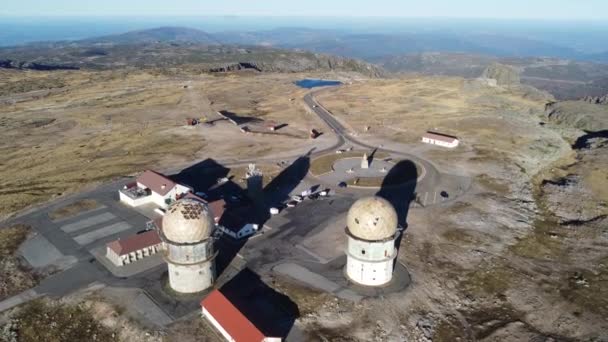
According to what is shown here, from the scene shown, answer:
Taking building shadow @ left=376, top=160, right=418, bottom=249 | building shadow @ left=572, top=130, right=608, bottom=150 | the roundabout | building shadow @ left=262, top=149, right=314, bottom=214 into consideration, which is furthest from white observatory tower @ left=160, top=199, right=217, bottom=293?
building shadow @ left=572, top=130, right=608, bottom=150

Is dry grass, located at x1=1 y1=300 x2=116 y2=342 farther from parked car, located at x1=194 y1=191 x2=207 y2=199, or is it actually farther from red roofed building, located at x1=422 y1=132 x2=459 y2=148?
red roofed building, located at x1=422 y1=132 x2=459 y2=148

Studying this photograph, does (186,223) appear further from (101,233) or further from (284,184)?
(284,184)

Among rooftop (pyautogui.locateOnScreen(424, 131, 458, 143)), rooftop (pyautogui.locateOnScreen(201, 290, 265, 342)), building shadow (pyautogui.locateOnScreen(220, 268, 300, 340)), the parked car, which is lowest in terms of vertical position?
the parked car

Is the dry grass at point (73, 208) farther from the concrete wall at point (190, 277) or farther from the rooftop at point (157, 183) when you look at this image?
the concrete wall at point (190, 277)

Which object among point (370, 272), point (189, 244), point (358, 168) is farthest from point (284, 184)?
point (189, 244)

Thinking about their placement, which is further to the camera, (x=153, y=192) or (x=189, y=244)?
(x=153, y=192)

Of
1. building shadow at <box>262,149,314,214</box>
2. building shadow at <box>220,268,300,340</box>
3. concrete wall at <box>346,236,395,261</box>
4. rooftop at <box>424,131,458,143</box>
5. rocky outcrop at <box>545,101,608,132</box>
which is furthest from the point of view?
rocky outcrop at <box>545,101,608,132</box>

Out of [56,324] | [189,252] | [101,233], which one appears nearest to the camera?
[56,324]
